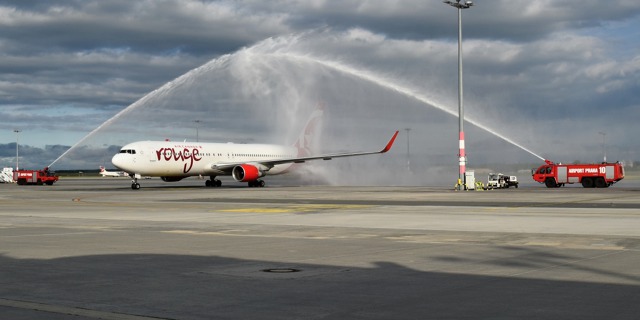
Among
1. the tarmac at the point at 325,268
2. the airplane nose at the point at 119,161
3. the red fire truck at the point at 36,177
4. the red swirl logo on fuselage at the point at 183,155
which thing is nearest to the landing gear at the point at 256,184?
the red swirl logo on fuselage at the point at 183,155

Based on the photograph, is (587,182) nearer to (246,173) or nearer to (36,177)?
(246,173)

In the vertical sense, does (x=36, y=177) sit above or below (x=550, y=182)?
above

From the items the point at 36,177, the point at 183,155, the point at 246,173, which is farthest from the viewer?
the point at 36,177

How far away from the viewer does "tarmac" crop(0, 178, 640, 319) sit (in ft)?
31.6

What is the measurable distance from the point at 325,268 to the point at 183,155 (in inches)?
2196

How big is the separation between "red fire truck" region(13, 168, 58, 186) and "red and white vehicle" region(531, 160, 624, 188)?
62.4 m

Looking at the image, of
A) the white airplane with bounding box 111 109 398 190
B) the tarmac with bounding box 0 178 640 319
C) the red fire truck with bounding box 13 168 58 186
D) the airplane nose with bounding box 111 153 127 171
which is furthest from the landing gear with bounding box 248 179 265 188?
the tarmac with bounding box 0 178 640 319

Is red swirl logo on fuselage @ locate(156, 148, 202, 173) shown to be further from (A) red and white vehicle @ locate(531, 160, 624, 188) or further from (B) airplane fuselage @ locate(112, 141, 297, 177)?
(A) red and white vehicle @ locate(531, 160, 624, 188)

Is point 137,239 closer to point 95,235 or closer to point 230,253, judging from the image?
point 95,235

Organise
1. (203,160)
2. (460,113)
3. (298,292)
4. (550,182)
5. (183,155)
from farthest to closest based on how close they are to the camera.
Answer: (203,160) < (183,155) < (550,182) < (460,113) < (298,292)

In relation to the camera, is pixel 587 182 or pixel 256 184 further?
pixel 256 184

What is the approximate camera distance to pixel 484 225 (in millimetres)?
23031

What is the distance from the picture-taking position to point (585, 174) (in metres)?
62.8

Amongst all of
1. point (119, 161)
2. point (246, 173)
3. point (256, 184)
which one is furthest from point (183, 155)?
point (256, 184)
